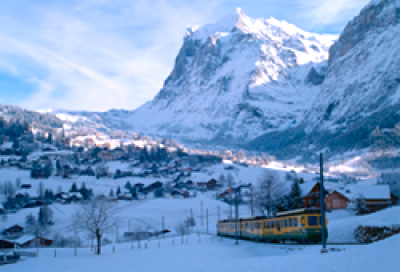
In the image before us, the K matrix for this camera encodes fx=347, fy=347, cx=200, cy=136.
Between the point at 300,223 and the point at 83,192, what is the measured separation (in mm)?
80847

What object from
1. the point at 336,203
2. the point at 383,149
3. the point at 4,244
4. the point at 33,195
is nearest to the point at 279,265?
the point at 4,244

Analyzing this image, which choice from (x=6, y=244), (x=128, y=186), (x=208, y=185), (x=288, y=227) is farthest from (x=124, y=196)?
(x=288, y=227)

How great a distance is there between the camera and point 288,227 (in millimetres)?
27219

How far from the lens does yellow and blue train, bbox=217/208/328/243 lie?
25078 mm

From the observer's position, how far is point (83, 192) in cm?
9550

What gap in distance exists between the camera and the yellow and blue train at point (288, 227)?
25078mm

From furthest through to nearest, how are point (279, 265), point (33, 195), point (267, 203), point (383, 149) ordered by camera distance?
point (33, 195), point (383, 149), point (267, 203), point (279, 265)

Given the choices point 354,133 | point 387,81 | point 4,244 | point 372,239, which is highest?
point 387,81

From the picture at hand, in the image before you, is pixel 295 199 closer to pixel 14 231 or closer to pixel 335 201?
pixel 335 201

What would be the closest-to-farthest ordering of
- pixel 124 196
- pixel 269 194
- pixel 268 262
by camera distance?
1. pixel 268 262
2. pixel 269 194
3. pixel 124 196

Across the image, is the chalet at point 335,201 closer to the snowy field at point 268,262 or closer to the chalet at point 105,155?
the snowy field at point 268,262

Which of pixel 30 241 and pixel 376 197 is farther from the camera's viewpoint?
pixel 376 197

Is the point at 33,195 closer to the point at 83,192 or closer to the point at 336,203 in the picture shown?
the point at 83,192

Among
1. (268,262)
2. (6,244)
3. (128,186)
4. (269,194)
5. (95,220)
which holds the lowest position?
(6,244)
